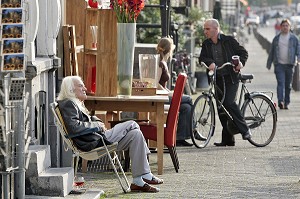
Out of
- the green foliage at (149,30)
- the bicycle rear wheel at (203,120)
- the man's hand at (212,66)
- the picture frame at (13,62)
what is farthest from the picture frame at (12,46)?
the green foliage at (149,30)

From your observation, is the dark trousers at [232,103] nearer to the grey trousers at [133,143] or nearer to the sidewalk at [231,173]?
the sidewalk at [231,173]

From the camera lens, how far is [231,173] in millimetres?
13227

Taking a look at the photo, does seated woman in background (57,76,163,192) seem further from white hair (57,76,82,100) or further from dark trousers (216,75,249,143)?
dark trousers (216,75,249,143)

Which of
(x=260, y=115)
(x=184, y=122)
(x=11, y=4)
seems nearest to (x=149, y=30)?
(x=260, y=115)

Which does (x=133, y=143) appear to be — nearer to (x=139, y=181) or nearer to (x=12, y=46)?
(x=139, y=181)

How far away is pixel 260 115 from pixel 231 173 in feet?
11.0

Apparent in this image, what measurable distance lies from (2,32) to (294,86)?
21595 millimetres

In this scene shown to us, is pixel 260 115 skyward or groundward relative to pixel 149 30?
groundward

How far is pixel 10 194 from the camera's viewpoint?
9430mm

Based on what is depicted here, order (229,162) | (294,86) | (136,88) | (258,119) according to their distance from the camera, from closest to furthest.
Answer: (136,88), (229,162), (258,119), (294,86)

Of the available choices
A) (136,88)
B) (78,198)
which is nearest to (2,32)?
(78,198)

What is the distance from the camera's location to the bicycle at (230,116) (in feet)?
52.7

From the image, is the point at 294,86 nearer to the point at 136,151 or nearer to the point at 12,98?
the point at 136,151

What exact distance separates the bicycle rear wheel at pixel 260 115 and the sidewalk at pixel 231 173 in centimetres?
15
